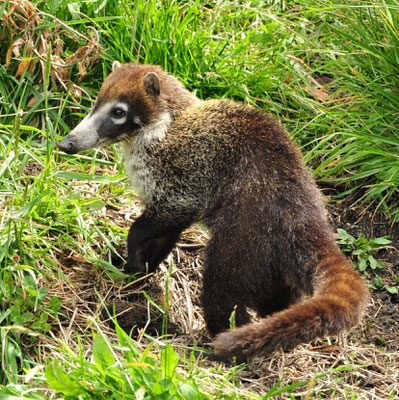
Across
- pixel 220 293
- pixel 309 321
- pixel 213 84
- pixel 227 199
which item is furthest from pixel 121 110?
pixel 309 321

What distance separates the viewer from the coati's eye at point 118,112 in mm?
5352

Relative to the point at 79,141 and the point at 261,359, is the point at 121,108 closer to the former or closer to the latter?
the point at 79,141

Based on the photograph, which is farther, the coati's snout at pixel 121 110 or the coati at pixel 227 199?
the coati's snout at pixel 121 110

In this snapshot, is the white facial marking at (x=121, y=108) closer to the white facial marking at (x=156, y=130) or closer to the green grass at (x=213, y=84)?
the white facial marking at (x=156, y=130)

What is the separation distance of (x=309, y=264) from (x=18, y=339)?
1.82m

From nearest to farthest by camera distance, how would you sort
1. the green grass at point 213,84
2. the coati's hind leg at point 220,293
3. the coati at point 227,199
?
1. the coati at point 227,199
2. the coati's hind leg at point 220,293
3. the green grass at point 213,84

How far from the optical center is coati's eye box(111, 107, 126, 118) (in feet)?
17.6

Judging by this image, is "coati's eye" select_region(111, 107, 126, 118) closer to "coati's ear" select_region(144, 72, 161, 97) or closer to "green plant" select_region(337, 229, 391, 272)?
"coati's ear" select_region(144, 72, 161, 97)

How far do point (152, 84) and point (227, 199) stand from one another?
3.68 feet

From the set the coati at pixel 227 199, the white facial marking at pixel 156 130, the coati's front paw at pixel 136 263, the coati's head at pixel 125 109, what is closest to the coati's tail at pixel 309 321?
the coati at pixel 227 199

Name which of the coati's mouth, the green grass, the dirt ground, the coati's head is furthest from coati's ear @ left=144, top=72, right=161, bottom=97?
the dirt ground

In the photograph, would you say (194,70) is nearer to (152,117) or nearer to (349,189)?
(152,117)

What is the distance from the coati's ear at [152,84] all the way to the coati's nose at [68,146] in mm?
691

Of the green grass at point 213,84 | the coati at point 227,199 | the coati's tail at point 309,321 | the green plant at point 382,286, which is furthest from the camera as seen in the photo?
the green plant at point 382,286
